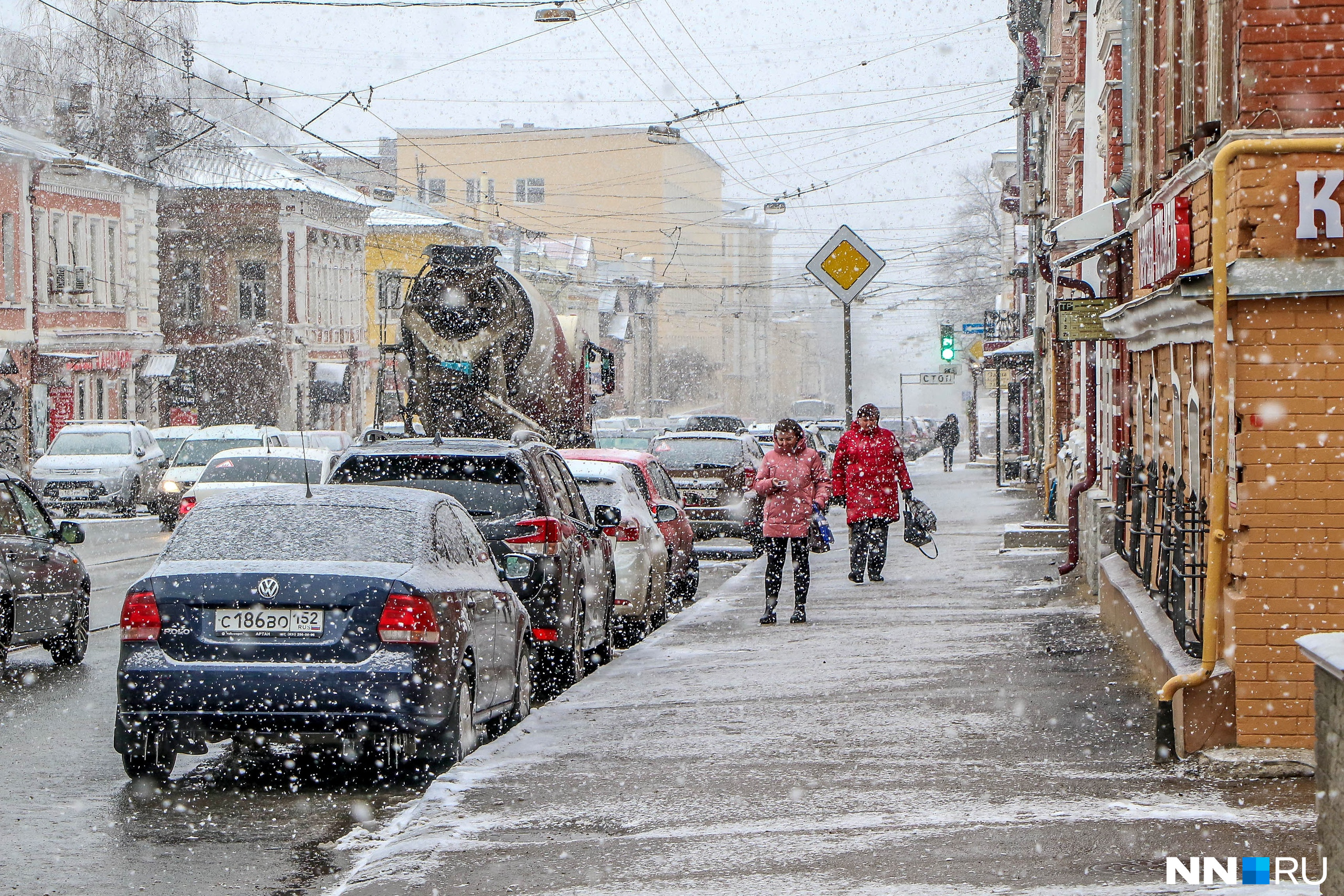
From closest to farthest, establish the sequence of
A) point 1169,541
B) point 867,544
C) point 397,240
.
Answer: point 1169,541, point 867,544, point 397,240

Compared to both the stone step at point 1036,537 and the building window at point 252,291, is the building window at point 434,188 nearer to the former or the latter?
the building window at point 252,291

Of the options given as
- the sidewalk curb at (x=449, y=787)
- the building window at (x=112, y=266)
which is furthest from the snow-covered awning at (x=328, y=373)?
the sidewalk curb at (x=449, y=787)

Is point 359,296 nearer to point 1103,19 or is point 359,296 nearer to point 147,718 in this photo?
point 1103,19

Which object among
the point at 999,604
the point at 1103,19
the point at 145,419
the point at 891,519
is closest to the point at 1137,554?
the point at 999,604

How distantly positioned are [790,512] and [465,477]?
3.89m

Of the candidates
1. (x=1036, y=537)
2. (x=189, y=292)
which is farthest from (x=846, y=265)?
(x=189, y=292)

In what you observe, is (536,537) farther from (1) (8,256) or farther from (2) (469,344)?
(1) (8,256)

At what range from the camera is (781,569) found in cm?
1490

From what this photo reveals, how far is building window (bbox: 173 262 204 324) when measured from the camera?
60.8 metres

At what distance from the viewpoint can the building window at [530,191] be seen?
112500 mm

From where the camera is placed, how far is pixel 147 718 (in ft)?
28.0

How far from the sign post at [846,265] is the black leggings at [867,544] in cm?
225

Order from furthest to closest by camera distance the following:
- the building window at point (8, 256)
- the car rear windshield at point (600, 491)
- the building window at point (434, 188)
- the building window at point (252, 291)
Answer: the building window at point (434, 188) < the building window at point (252, 291) < the building window at point (8, 256) < the car rear windshield at point (600, 491)

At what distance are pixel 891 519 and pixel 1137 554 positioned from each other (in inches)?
227
